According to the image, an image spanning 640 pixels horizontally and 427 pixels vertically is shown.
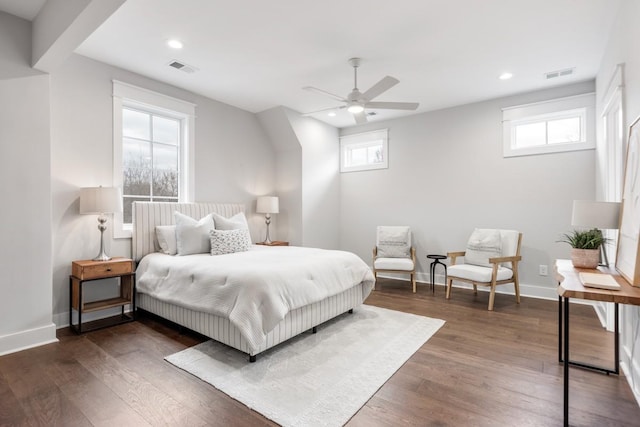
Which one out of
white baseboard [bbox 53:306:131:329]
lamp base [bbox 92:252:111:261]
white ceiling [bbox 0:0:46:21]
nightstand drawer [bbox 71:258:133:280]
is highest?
white ceiling [bbox 0:0:46:21]

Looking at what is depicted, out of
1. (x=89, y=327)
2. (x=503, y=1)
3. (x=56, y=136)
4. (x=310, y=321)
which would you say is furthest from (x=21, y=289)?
(x=503, y=1)

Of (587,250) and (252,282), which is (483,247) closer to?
(587,250)

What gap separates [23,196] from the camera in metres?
2.85

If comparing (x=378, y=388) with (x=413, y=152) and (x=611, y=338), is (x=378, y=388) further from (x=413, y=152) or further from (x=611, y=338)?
(x=413, y=152)

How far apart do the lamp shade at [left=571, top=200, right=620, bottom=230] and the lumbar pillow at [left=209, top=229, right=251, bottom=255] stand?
330 cm

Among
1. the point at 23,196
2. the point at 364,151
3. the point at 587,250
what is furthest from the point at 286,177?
the point at 587,250

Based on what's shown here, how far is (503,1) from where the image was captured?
2605 millimetres

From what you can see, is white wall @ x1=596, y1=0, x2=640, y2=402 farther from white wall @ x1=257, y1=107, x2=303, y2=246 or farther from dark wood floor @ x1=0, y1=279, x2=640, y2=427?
white wall @ x1=257, y1=107, x2=303, y2=246

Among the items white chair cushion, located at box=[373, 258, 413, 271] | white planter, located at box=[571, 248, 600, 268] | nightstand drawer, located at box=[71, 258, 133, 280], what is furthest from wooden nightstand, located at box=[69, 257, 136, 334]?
white planter, located at box=[571, 248, 600, 268]

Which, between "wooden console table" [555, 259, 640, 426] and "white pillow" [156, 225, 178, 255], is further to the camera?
"white pillow" [156, 225, 178, 255]

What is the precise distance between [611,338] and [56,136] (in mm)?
5691

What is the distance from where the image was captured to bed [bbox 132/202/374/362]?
2.50m

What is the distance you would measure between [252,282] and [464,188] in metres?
3.94

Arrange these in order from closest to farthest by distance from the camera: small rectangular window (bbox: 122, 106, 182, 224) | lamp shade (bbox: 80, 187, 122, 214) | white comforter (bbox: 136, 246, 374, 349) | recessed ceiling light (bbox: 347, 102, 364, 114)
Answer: white comforter (bbox: 136, 246, 374, 349)
lamp shade (bbox: 80, 187, 122, 214)
recessed ceiling light (bbox: 347, 102, 364, 114)
small rectangular window (bbox: 122, 106, 182, 224)
